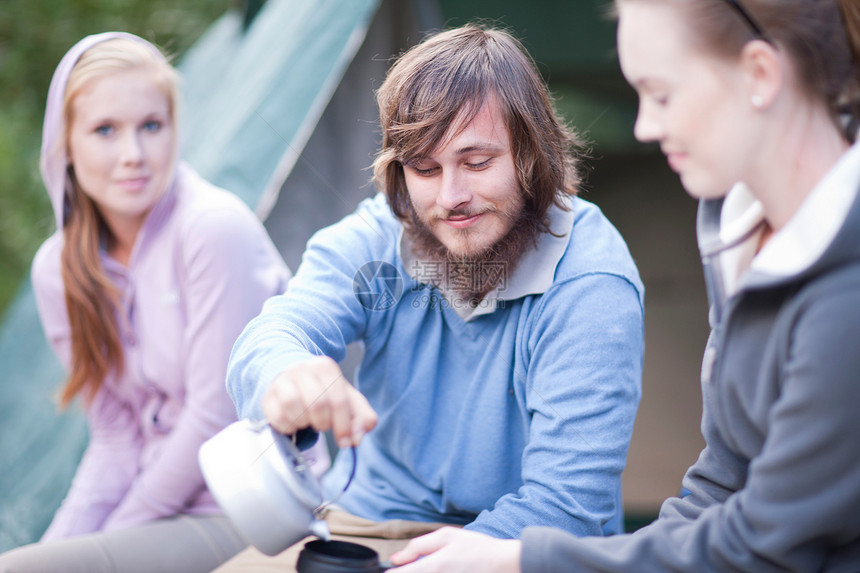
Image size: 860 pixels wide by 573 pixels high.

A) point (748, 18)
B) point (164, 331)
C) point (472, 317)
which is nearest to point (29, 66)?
point (164, 331)

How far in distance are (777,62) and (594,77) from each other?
852 mm

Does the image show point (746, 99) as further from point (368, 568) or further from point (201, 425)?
point (201, 425)

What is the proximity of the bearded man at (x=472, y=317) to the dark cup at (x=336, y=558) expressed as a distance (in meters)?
0.11

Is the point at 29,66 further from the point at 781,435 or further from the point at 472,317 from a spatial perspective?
the point at 781,435

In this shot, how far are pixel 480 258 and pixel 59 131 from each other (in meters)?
0.65

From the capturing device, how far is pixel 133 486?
1.09m

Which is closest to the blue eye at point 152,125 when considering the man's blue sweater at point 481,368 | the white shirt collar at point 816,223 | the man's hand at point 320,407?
the man's blue sweater at point 481,368

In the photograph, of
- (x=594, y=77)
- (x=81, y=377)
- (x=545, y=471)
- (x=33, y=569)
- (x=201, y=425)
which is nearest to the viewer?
(x=545, y=471)

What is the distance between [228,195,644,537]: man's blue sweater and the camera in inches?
28.1

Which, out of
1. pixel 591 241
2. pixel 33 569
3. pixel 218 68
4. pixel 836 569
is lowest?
pixel 33 569

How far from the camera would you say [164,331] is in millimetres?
1080

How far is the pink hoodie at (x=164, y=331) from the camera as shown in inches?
40.5

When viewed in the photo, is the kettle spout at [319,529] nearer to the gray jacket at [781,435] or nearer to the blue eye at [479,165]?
the gray jacket at [781,435]

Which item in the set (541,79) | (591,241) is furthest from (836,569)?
(541,79)
